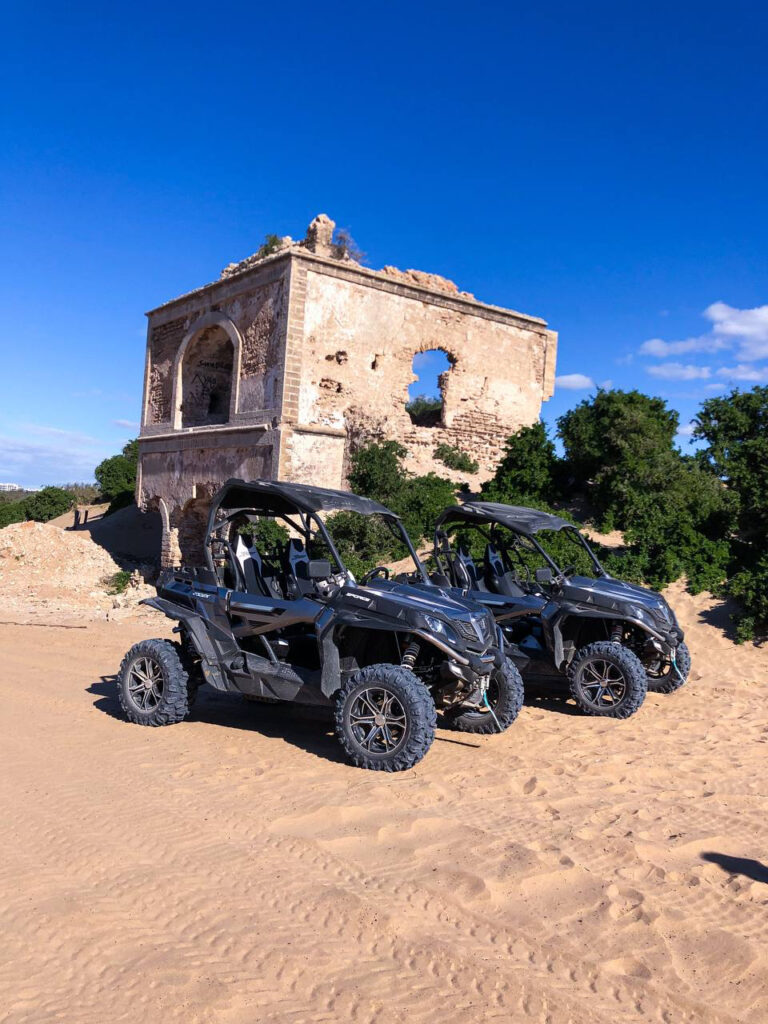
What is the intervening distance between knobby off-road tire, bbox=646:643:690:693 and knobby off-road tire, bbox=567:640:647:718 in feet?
4.09

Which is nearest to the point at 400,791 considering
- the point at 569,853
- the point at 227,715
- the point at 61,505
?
the point at 569,853

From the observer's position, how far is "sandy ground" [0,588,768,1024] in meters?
3.19

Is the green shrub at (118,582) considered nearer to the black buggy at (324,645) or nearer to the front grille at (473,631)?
the black buggy at (324,645)

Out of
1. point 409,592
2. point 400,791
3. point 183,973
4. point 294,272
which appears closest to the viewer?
point 183,973

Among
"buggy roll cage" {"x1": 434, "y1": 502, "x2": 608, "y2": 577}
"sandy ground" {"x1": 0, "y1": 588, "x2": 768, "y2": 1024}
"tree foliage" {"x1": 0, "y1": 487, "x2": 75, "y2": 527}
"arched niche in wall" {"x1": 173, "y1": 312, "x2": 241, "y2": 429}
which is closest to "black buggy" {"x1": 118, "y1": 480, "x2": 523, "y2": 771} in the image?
"sandy ground" {"x1": 0, "y1": 588, "x2": 768, "y2": 1024}

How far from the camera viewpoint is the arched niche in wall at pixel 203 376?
829 inches

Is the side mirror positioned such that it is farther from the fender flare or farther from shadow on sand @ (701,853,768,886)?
shadow on sand @ (701,853,768,886)

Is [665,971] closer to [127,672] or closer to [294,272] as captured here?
[127,672]

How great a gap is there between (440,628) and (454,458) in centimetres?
1425

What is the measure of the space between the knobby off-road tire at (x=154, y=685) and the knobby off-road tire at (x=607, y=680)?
4.03m

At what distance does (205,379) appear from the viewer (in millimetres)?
21984

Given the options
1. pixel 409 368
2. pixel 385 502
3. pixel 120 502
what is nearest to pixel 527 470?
pixel 385 502

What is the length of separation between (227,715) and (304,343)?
1131 cm

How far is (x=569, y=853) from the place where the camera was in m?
4.59
